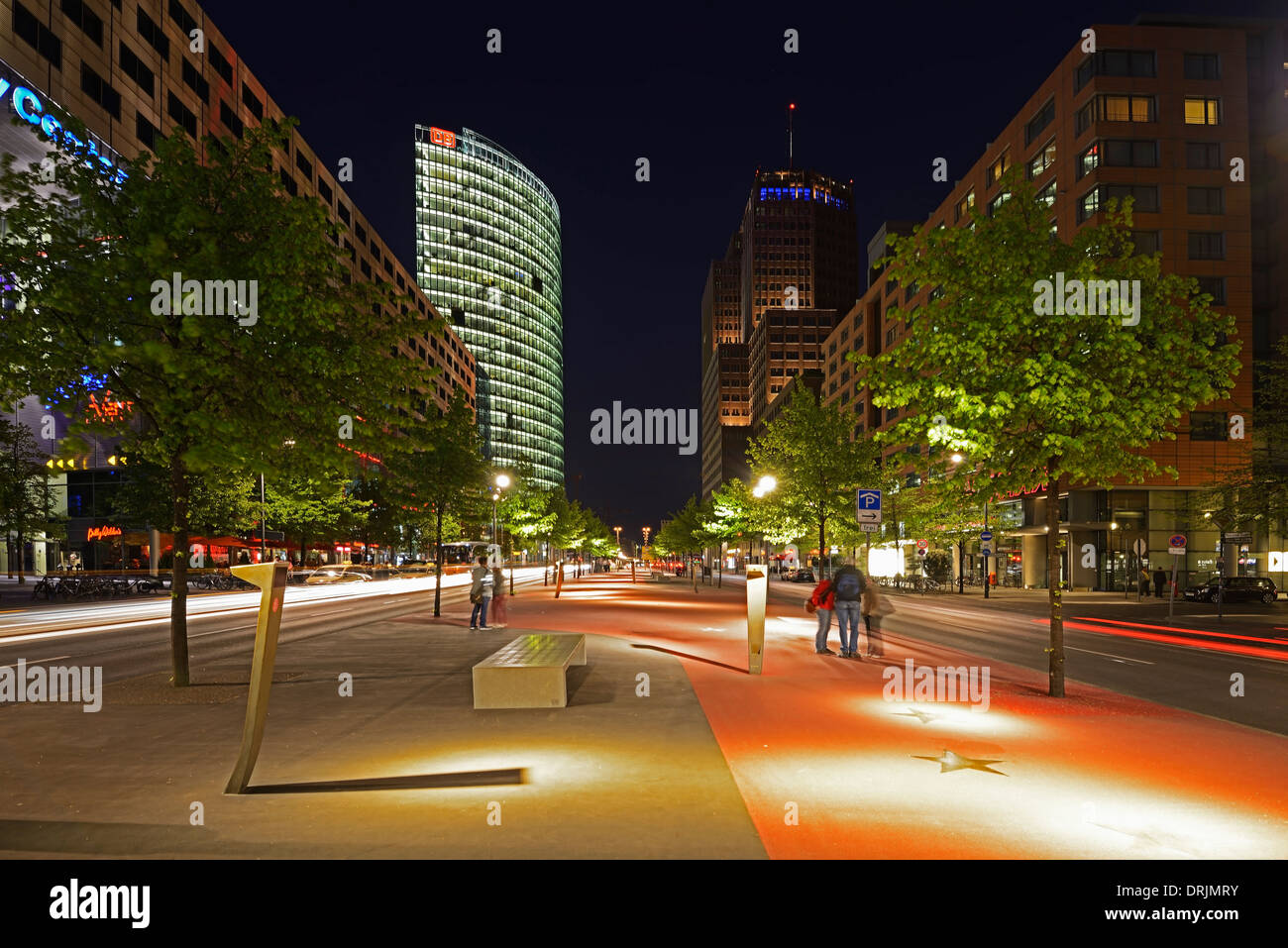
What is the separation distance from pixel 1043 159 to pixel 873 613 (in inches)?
2071

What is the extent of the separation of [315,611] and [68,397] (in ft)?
69.5

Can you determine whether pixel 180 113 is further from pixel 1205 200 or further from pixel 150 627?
pixel 1205 200

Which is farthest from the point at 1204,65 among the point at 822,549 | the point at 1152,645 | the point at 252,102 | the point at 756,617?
the point at 252,102

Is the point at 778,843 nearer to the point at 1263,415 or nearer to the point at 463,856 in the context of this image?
the point at 463,856

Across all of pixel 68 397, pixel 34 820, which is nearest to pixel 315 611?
pixel 68 397

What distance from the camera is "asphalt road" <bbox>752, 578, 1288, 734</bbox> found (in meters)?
12.1

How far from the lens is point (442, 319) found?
35.5 feet

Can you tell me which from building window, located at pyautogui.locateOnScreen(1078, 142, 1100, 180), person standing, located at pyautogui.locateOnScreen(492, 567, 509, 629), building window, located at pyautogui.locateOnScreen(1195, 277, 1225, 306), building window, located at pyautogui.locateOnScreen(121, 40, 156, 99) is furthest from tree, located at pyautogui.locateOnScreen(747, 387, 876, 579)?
building window, located at pyautogui.locateOnScreen(121, 40, 156, 99)

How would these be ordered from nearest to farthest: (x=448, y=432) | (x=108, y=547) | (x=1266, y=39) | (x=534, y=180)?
(x=448, y=432)
(x=1266, y=39)
(x=108, y=547)
(x=534, y=180)

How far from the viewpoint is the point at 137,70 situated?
170 feet

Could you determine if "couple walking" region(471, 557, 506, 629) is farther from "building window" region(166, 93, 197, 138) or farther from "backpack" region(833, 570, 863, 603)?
"building window" region(166, 93, 197, 138)

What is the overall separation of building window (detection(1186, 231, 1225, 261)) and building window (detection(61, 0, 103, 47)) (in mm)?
68108

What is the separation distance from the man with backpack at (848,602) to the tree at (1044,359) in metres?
3.63

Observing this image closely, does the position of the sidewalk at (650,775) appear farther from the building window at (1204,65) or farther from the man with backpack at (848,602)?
the building window at (1204,65)
